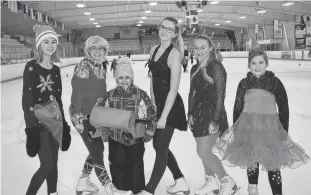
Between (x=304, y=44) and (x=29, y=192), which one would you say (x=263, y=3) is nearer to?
(x=304, y=44)

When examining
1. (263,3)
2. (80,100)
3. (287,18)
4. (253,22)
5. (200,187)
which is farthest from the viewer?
(253,22)

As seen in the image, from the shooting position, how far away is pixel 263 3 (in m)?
23.5

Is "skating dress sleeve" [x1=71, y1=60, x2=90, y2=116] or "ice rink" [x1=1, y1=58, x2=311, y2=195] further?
"ice rink" [x1=1, y1=58, x2=311, y2=195]

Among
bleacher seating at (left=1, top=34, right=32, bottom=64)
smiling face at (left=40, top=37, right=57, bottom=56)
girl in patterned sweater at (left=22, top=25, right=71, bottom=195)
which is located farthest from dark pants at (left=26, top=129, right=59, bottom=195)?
bleacher seating at (left=1, top=34, right=32, bottom=64)

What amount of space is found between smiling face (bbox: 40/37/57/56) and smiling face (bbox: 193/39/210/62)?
3.19 ft

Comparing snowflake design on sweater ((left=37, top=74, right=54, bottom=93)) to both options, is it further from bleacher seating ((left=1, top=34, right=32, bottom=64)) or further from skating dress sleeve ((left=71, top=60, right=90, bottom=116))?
bleacher seating ((left=1, top=34, right=32, bottom=64))

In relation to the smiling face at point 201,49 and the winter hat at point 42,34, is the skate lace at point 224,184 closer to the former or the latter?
the smiling face at point 201,49

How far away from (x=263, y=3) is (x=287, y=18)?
16.1 ft

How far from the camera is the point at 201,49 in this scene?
2342 mm

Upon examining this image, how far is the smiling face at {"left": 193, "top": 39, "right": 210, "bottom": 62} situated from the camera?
7.67ft

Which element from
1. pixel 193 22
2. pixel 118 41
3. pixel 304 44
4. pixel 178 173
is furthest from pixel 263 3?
pixel 178 173

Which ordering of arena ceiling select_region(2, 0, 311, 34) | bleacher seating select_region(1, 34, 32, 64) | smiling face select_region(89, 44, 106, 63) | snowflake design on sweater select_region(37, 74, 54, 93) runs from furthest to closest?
1. arena ceiling select_region(2, 0, 311, 34)
2. bleacher seating select_region(1, 34, 32, 64)
3. smiling face select_region(89, 44, 106, 63)
4. snowflake design on sweater select_region(37, 74, 54, 93)

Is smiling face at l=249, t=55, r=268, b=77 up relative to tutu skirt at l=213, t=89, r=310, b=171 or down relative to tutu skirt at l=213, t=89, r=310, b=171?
up

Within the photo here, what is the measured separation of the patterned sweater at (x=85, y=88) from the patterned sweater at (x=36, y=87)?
0.43 ft
